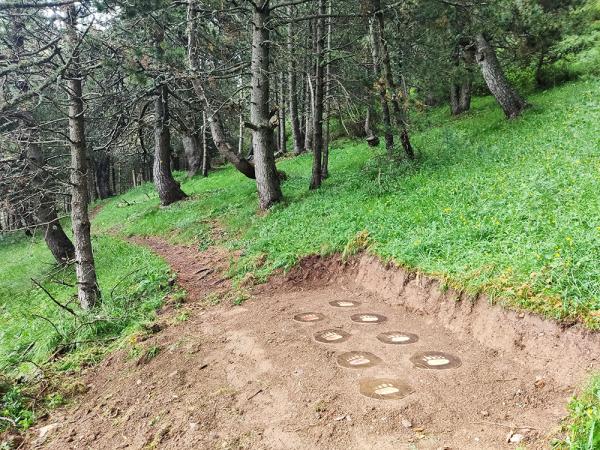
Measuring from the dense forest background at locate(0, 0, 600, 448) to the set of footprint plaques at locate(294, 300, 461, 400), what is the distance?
0.88 m

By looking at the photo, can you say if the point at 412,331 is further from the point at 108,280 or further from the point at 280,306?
the point at 108,280

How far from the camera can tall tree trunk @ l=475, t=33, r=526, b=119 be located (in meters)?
11.9

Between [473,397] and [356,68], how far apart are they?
12.0 meters

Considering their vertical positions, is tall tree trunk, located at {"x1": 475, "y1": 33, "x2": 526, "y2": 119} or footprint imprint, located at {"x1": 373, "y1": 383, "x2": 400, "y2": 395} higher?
tall tree trunk, located at {"x1": 475, "y1": 33, "x2": 526, "y2": 119}

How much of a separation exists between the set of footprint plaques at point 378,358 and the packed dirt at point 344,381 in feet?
0.05

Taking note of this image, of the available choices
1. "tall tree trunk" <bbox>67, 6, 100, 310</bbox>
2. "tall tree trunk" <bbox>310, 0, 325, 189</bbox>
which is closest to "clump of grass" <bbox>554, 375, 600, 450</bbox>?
"tall tree trunk" <bbox>67, 6, 100, 310</bbox>

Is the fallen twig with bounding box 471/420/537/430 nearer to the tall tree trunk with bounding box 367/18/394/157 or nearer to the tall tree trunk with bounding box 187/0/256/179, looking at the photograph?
the tall tree trunk with bounding box 187/0/256/179

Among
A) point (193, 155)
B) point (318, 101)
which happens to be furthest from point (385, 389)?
point (193, 155)

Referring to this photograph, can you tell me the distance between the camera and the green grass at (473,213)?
178 inches

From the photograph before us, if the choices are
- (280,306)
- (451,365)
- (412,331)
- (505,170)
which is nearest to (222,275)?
(280,306)

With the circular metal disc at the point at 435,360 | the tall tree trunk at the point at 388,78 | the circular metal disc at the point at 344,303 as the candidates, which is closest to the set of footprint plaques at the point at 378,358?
the circular metal disc at the point at 435,360

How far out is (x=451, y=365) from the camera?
4203 millimetres

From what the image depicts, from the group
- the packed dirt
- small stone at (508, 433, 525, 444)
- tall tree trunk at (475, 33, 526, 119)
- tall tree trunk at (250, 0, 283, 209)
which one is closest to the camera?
small stone at (508, 433, 525, 444)

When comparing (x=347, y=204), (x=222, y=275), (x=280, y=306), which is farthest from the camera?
A: (x=347, y=204)
